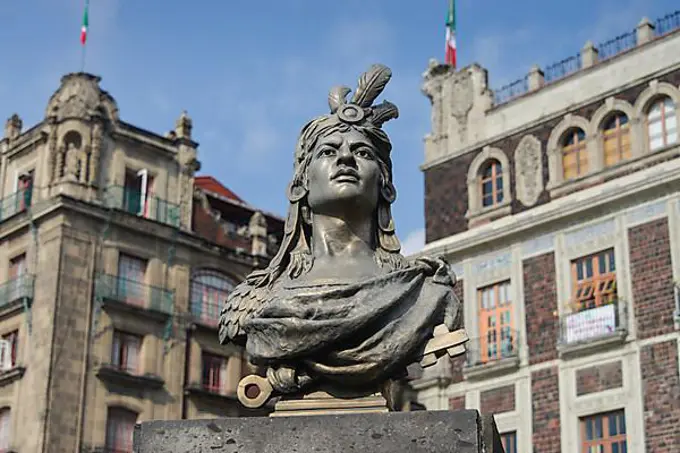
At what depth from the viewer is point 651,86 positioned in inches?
1224

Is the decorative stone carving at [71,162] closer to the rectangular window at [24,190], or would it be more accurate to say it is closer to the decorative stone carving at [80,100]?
the decorative stone carving at [80,100]

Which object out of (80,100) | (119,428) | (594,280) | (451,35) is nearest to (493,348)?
(594,280)

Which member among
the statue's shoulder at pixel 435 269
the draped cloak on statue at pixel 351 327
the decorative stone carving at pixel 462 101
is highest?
the decorative stone carving at pixel 462 101

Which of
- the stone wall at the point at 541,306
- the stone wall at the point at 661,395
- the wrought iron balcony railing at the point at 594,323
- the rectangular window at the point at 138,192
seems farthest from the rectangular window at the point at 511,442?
the rectangular window at the point at 138,192

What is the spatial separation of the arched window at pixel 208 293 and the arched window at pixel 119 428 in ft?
13.8

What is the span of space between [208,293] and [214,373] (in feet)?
8.91

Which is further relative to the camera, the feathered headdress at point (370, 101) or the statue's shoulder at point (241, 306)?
the feathered headdress at point (370, 101)

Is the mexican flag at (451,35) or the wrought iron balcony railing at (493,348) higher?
the mexican flag at (451,35)

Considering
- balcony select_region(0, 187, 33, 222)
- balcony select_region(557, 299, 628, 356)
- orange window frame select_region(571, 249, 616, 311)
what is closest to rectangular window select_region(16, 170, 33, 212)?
balcony select_region(0, 187, 33, 222)

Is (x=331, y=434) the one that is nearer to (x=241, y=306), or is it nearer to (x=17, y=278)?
(x=241, y=306)

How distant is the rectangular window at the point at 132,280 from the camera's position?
40.6 meters

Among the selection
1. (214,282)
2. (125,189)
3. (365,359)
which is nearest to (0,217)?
(125,189)

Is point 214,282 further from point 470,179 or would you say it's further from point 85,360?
point 470,179

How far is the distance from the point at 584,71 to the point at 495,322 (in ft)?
21.6
